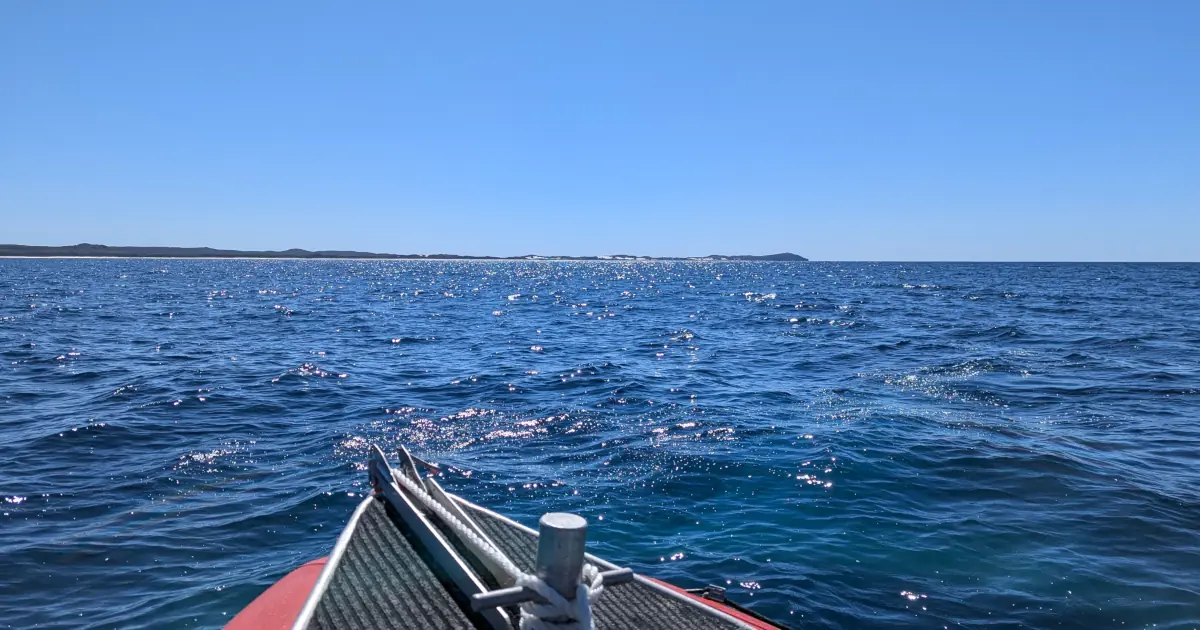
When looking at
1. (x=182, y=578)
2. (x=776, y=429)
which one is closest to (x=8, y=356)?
(x=182, y=578)

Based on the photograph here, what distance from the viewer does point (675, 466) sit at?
36.1 feet

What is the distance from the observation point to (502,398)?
53.3ft

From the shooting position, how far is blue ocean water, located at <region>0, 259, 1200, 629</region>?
7152 mm

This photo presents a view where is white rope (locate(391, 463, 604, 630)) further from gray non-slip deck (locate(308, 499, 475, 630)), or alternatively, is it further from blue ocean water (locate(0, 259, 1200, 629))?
blue ocean water (locate(0, 259, 1200, 629))

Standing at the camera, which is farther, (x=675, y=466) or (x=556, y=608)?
(x=675, y=466)

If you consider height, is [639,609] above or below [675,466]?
above

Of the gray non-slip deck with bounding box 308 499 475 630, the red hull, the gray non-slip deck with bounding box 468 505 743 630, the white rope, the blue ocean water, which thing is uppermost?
the white rope

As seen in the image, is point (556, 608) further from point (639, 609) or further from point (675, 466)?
point (675, 466)

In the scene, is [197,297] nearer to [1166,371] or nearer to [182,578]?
[182,578]

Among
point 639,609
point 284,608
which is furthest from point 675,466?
point 284,608

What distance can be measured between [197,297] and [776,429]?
52.5m

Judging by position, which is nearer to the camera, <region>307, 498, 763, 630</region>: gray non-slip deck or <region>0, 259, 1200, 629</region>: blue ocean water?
<region>307, 498, 763, 630</region>: gray non-slip deck

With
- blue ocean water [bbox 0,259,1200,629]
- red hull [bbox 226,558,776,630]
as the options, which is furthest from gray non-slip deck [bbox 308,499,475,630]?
blue ocean water [bbox 0,259,1200,629]

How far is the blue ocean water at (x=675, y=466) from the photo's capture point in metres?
7.15
